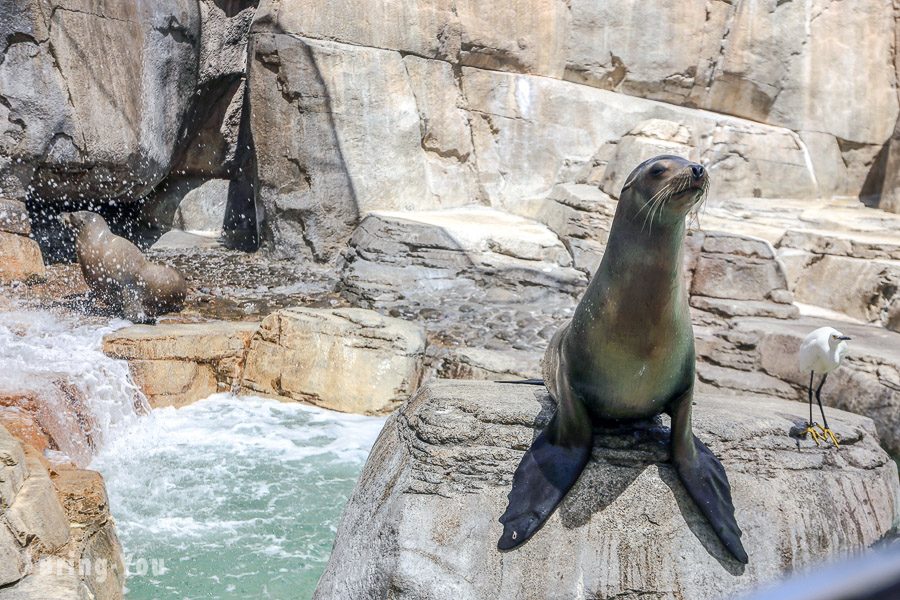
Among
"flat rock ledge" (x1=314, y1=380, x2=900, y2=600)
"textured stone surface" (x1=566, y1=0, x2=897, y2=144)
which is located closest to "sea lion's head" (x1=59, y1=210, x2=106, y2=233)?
"flat rock ledge" (x1=314, y1=380, x2=900, y2=600)

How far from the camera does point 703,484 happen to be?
2.56m

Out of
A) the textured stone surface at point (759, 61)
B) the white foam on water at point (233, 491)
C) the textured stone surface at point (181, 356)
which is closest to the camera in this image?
the white foam on water at point (233, 491)

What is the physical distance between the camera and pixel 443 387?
3090 millimetres

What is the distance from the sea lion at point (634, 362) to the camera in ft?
7.75

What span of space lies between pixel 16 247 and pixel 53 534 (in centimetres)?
492

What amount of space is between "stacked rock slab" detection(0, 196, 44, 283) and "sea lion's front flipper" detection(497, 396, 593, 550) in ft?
20.0

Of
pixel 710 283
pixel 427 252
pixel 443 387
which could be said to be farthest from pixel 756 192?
pixel 443 387

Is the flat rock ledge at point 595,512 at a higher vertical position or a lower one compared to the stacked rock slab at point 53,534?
higher

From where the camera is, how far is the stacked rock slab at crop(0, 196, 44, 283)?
7.31 meters

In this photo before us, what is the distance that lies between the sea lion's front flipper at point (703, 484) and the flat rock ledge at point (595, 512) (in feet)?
0.17

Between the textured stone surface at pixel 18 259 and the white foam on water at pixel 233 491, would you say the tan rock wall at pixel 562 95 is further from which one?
the white foam on water at pixel 233 491

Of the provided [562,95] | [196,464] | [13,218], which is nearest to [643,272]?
[196,464]

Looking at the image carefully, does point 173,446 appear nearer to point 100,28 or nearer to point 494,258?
point 494,258

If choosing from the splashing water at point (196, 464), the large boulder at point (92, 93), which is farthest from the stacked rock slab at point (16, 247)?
the splashing water at point (196, 464)
